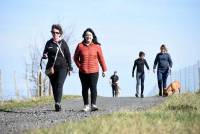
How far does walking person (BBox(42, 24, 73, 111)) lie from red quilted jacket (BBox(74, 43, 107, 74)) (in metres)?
0.32

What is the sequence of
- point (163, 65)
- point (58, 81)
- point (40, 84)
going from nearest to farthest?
point (58, 81) → point (163, 65) → point (40, 84)

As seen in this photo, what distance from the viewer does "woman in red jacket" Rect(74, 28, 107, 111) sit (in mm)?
14523

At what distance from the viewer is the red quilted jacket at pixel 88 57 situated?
47.6 feet

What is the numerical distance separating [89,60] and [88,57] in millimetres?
83

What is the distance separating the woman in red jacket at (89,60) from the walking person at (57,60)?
348 mm

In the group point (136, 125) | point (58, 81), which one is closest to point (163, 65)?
point (58, 81)

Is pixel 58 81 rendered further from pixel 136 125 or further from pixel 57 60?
pixel 136 125

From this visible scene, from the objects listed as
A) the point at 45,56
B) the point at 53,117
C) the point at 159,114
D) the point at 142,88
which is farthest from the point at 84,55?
the point at 142,88

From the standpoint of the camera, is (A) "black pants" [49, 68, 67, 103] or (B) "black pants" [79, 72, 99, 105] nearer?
(A) "black pants" [49, 68, 67, 103]

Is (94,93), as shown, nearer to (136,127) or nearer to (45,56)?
(45,56)

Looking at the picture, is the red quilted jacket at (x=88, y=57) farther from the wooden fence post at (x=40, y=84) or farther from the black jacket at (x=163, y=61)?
the wooden fence post at (x=40, y=84)

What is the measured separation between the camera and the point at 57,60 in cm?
1436

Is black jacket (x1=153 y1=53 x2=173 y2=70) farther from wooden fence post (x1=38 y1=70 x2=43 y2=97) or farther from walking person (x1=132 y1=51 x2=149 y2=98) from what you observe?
wooden fence post (x1=38 y1=70 x2=43 y2=97)

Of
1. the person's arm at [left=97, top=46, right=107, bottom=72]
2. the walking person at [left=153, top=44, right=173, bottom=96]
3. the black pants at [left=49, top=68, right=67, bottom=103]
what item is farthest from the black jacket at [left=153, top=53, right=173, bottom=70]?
the black pants at [left=49, top=68, right=67, bottom=103]
